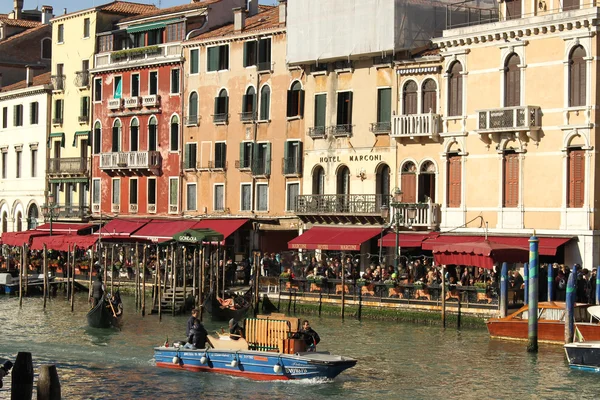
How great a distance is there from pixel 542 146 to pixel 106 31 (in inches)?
1025

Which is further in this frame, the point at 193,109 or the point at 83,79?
the point at 83,79

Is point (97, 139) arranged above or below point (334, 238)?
above

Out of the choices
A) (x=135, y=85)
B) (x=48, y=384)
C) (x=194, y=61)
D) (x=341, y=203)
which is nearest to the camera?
(x=48, y=384)

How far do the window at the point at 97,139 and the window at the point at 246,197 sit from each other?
32.8 feet

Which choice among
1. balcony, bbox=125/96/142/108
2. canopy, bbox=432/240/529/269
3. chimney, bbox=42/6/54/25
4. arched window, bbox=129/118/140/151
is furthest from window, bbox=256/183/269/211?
chimney, bbox=42/6/54/25

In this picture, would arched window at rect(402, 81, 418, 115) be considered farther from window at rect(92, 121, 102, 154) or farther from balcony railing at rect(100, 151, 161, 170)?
window at rect(92, 121, 102, 154)

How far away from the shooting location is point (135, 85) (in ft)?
188

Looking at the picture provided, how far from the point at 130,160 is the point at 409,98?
16299 mm

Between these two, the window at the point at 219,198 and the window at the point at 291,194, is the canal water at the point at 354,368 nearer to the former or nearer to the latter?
the window at the point at 291,194

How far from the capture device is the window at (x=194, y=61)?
178 ft

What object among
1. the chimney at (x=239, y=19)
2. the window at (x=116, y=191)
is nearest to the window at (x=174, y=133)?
the window at (x=116, y=191)

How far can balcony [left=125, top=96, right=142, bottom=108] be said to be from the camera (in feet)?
186

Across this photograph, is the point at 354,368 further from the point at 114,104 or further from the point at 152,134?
the point at 114,104

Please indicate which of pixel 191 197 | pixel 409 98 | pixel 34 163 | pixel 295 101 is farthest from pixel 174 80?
pixel 409 98
